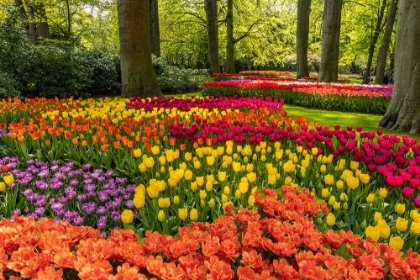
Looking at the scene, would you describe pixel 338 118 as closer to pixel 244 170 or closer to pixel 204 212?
pixel 244 170

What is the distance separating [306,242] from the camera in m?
1.93

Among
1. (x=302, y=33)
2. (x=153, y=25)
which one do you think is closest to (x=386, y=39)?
(x=302, y=33)

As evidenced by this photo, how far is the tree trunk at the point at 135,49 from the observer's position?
29.9 ft

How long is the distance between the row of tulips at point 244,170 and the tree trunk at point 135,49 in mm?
3499

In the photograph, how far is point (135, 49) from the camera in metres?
9.36

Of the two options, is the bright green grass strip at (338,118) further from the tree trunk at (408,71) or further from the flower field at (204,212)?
the flower field at (204,212)

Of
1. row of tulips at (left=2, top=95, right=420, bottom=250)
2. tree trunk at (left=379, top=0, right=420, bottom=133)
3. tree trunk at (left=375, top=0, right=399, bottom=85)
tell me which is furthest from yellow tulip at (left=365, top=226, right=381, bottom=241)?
tree trunk at (left=375, top=0, right=399, bottom=85)

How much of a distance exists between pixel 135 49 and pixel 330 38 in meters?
9.36

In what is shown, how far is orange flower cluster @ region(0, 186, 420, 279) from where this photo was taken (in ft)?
5.44

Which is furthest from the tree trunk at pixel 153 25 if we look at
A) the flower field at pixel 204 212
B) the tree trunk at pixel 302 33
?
the flower field at pixel 204 212

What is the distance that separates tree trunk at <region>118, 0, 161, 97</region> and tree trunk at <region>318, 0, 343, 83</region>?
877cm

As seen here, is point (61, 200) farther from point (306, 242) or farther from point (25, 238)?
point (306, 242)

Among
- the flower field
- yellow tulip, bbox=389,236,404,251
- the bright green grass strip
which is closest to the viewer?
the flower field

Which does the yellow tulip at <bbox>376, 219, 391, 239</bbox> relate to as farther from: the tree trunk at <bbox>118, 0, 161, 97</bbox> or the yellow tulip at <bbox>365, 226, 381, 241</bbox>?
the tree trunk at <bbox>118, 0, 161, 97</bbox>
